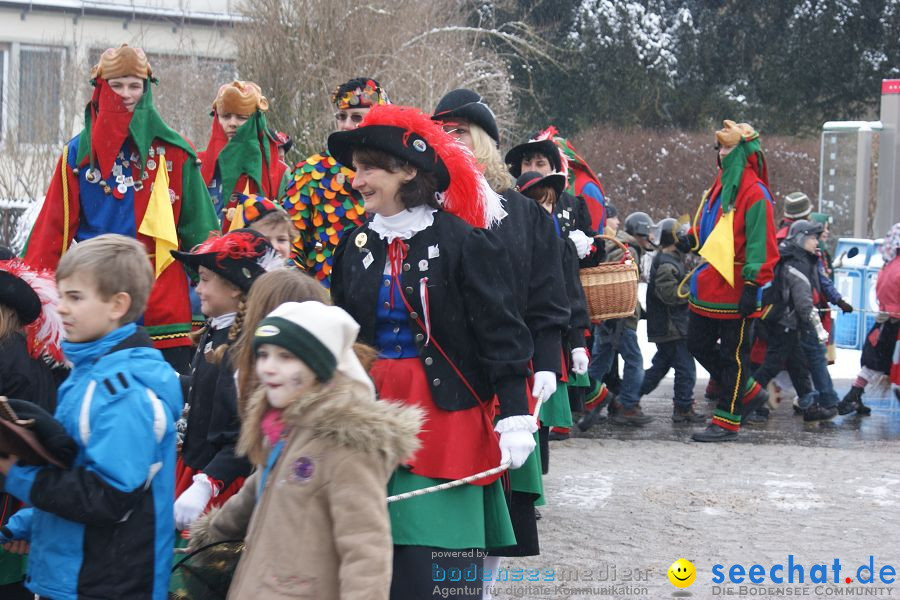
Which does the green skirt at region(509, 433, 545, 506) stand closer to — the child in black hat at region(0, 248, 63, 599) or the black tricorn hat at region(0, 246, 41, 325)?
the child in black hat at region(0, 248, 63, 599)

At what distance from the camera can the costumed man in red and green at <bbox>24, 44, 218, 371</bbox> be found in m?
Answer: 6.08

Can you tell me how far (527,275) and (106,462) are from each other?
196 cm

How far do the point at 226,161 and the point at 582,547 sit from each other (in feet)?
9.97

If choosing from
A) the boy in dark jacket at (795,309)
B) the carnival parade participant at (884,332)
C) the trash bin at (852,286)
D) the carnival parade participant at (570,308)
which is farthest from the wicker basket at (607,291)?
the trash bin at (852,286)

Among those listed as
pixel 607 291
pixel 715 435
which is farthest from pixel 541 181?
pixel 715 435

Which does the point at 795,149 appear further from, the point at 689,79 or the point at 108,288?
the point at 108,288

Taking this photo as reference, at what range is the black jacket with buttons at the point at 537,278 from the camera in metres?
4.71

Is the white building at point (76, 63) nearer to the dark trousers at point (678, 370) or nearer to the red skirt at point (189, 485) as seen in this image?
the dark trousers at point (678, 370)

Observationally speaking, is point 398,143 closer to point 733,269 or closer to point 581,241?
point 581,241

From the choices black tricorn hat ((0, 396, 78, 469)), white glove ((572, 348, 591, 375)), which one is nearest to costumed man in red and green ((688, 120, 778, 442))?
white glove ((572, 348, 591, 375))

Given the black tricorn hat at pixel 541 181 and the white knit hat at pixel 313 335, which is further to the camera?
the black tricorn hat at pixel 541 181

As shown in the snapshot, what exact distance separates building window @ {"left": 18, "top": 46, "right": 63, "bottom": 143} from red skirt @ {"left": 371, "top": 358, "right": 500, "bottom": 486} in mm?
15140

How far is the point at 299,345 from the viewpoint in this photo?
3271mm

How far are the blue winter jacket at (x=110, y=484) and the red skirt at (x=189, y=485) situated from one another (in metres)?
0.49
